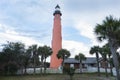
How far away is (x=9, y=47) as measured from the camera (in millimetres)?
51438

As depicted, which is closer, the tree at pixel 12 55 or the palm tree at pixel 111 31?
the palm tree at pixel 111 31

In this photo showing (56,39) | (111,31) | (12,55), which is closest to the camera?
(111,31)

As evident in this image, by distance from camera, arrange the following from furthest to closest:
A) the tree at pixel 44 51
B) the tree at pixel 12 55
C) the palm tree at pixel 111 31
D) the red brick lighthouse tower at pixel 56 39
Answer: the red brick lighthouse tower at pixel 56 39 < the tree at pixel 44 51 < the tree at pixel 12 55 < the palm tree at pixel 111 31

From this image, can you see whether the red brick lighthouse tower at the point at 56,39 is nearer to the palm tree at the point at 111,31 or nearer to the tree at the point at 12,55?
the tree at the point at 12,55

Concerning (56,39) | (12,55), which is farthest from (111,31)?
(56,39)

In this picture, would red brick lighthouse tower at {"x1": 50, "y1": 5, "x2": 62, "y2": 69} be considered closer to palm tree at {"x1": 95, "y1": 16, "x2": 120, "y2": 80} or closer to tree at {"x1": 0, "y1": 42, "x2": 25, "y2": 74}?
tree at {"x1": 0, "y1": 42, "x2": 25, "y2": 74}

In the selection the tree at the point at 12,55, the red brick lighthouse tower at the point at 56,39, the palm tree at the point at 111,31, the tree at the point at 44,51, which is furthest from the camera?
the red brick lighthouse tower at the point at 56,39

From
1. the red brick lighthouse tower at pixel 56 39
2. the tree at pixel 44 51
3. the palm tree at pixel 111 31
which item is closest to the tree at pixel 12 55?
the tree at pixel 44 51

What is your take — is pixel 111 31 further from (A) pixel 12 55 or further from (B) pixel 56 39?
(B) pixel 56 39

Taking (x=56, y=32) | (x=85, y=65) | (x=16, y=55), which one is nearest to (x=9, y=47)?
(x=16, y=55)

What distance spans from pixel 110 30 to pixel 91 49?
86.8 ft

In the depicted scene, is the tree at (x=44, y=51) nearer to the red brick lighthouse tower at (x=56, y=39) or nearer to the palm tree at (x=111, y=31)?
the red brick lighthouse tower at (x=56, y=39)

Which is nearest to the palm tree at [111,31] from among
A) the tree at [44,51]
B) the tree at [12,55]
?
the tree at [12,55]

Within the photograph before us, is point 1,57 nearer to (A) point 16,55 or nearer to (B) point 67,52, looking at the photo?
(A) point 16,55
